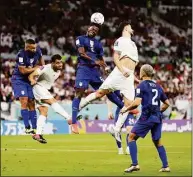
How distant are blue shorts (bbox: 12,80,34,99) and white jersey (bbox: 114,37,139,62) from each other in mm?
3069

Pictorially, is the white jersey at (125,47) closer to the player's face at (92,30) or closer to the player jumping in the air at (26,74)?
the player's face at (92,30)

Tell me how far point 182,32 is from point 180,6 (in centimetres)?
352

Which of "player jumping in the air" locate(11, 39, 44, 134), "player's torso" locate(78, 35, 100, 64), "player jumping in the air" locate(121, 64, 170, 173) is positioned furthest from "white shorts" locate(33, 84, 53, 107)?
"player jumping in the air" locate(121, 64, 170, 173)

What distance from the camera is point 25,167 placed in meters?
12.2

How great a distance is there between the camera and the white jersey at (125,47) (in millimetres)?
14438

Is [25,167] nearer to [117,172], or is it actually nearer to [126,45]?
[117,172]

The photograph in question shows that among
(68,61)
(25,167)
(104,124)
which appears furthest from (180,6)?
(25,167)

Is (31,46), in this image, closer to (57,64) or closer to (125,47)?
(57,64)

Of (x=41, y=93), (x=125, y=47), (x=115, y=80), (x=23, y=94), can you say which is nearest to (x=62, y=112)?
(x=41, y=93)

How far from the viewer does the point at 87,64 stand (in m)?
16.2

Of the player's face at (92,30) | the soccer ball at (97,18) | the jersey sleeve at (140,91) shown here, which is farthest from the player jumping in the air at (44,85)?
the jersey sleeve at (140,91)

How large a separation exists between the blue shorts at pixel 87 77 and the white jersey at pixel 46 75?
0.57 metres

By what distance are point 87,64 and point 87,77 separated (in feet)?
0.99

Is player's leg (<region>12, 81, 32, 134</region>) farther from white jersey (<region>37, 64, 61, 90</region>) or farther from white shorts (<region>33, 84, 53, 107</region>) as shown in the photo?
white jersey (<region>37, 64, 61, 90</region>)
